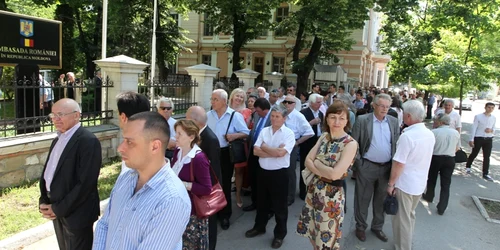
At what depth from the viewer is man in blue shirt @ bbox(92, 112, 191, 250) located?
5.16 feet

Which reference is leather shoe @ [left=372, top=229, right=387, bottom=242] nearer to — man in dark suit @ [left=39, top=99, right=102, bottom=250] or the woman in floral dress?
the woman in floral dress

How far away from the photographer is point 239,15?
19.1 m

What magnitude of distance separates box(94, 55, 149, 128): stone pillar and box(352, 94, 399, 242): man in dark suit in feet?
15.0

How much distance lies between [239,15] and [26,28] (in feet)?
46.0

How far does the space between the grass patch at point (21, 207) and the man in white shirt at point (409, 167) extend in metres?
4.23

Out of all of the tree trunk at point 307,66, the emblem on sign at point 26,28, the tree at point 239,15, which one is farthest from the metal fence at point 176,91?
the tree trunk at point 307,66

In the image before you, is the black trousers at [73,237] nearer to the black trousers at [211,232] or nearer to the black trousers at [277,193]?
the black trousers at [211,232]

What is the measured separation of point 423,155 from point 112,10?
1870 cm

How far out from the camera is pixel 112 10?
18.5m

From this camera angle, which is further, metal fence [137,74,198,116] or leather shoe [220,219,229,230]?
metal fence [137,74,198,116]

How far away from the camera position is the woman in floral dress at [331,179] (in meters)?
3.29

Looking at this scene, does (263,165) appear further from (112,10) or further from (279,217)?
(112,10)

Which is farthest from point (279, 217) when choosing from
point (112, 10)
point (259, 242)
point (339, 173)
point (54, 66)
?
point (112, 10)

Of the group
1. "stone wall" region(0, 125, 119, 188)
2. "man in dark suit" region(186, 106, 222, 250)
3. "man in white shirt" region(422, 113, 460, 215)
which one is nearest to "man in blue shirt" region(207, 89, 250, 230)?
"man in dark suit" region(186, 106, 222, 250)
